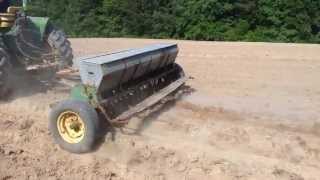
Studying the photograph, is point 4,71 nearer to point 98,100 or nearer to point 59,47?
point 59,47

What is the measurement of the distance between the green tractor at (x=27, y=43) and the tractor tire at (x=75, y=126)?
7.90 ft

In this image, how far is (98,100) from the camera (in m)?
6.21

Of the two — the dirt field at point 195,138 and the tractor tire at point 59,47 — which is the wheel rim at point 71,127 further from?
the tractor tire at point 59,47

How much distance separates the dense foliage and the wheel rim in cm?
2042

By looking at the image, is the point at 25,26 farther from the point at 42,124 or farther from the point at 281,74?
the point at 281,74

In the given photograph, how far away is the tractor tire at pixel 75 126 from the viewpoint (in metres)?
6.00

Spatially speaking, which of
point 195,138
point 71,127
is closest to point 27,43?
point 71,127

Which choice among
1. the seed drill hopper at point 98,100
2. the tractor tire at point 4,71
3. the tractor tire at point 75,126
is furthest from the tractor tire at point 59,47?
the tractor tire at point 75,126

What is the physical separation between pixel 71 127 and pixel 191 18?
2162cm

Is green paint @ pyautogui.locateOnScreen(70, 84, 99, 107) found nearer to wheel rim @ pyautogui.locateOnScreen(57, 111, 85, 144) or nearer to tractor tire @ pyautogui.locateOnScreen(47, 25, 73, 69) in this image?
wheel rim @ pyautogui.locateOnScreen(57, 111, 85, 144)

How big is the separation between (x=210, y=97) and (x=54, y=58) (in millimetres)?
2703

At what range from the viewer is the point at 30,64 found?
29.5 feet

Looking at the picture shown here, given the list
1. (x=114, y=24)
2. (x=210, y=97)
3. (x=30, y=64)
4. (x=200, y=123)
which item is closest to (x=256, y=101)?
(x=210, y=97)

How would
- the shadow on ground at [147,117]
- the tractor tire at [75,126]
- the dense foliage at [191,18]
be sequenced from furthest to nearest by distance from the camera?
the dense foliage at [191,18] → the shadow on ground at [147,117] → the tractor tire at [75,126]
